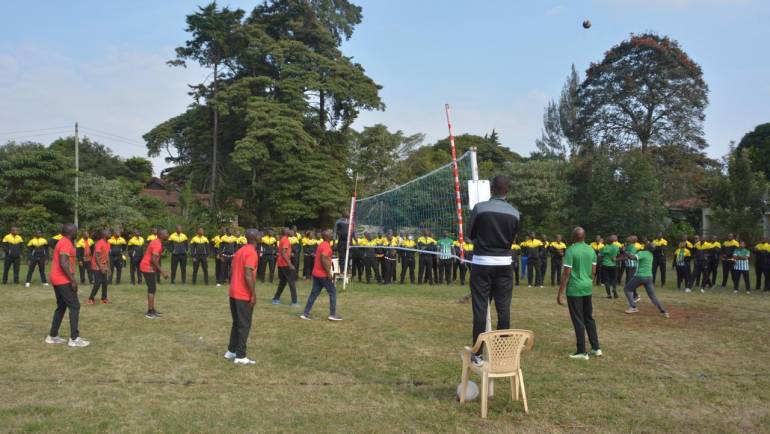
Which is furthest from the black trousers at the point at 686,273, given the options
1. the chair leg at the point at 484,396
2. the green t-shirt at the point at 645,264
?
the chair leg at the point at 484,396

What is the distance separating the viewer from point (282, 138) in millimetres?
30641

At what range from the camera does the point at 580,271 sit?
8164mm

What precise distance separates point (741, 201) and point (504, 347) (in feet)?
87.3

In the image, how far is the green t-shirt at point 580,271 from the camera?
810cm

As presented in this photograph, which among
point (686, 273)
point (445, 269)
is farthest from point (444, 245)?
point (686, 273)

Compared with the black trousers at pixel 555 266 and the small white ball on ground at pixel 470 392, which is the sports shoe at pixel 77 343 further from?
the black trousers at pixel 555 266

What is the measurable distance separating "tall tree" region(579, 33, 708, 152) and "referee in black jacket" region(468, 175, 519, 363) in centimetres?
3728

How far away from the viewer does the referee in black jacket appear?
6082mm

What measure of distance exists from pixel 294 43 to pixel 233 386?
1154 inches

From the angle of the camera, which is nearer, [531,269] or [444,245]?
[444,245]

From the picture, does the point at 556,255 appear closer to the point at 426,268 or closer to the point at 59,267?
the point at 426,268

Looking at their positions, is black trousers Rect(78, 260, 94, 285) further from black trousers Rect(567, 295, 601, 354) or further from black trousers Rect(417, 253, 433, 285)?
black trousers Rect(567, 295, 601, 354)

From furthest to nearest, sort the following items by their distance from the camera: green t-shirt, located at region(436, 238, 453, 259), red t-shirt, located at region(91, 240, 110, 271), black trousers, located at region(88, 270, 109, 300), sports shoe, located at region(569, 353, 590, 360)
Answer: green t-shirt, located at region(436, 238, 453, 259) < black trousers, located at region(88, 270, 109, 300) < red t-shirt, located at region(91, 240, 110, 271) < sports shoe, located at region(569, 353, 590, 360)

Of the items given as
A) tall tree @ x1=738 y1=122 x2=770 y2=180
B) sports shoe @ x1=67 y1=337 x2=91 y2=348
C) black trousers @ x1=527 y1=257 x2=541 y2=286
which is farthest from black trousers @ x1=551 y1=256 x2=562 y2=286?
tall tree @ x1=738 y1=122 x2=770 y2=180
